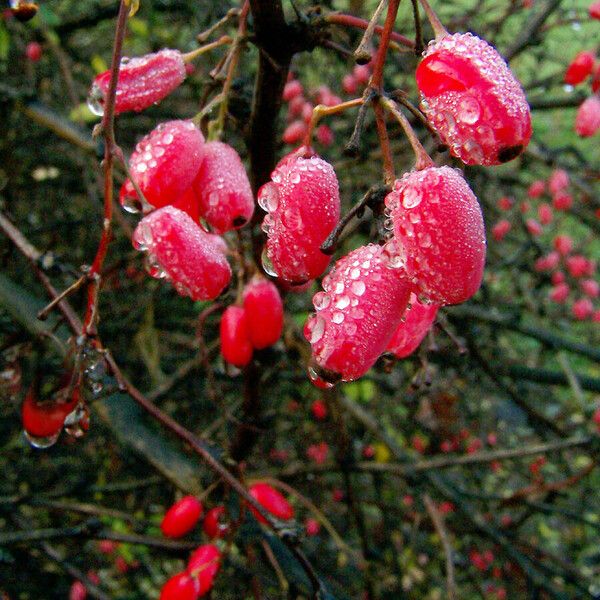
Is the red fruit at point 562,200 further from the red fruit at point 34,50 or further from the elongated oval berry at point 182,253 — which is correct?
the elongated oval berry at point 182,253

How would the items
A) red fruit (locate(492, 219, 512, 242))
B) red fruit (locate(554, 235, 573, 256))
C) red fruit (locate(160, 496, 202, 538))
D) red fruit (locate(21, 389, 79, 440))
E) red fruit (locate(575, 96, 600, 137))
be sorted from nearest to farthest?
1. red fruit (locate(21, 389, 79, 440))
2. red fruit (locate(160, 496, 202, 538))
3. red fruit (locate(575, 96, 600, 137))
4. red fruit (locate(492, 219, 512, 242))
5. red fruit (locate(554, 235, 573, 256))

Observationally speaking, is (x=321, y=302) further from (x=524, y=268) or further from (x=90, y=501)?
(x=524, y=268)

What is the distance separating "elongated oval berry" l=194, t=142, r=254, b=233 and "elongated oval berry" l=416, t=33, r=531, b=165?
0.77 ft

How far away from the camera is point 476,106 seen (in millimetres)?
527

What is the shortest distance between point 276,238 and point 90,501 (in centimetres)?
177

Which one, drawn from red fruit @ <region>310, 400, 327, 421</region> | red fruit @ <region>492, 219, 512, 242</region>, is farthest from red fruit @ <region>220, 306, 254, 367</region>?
red fruit @ <region>492, 219, 512, 242</region>

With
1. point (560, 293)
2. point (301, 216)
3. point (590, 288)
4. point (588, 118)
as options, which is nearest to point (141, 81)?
point (301, 216)

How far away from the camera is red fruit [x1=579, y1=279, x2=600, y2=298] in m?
3.21

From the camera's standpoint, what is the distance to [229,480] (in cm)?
90

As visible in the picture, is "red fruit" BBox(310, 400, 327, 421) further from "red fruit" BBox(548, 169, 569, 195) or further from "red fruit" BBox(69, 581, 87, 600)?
"red fruit" BBox(548, 169, 569, 195)

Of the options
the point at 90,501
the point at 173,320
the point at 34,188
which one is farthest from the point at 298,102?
the point at 90,501

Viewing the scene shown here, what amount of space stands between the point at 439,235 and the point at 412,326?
0.13m

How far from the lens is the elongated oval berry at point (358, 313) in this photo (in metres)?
0.53

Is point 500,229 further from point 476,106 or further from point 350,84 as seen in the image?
point 476,106
